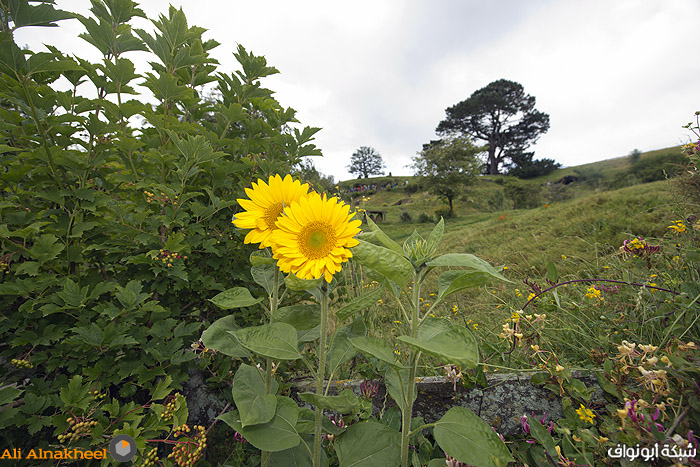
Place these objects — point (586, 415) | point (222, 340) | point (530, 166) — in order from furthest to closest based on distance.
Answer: point (530, 166), point (586, 415), point (222, 340)

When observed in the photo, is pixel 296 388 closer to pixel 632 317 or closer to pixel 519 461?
A: pixel 519 461

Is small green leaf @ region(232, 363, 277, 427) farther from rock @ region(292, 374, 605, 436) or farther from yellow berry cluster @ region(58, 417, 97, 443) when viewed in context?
rock @ region(292, 374, 605, 436)

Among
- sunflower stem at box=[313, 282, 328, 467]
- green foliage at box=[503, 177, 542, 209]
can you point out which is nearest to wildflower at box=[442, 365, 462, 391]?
sunflower stem at box=[313, 282, 328, 467]

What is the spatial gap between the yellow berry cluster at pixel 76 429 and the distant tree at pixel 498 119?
131 feet

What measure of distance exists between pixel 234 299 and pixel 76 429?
2.21ft

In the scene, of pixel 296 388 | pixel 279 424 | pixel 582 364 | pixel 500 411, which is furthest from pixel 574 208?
pixel 279 424

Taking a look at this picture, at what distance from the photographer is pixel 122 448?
925mm

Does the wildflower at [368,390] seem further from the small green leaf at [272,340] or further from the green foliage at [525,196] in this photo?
the green foliage at [525,196]

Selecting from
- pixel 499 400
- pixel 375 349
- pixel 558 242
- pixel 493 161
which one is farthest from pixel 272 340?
pixel 493 161

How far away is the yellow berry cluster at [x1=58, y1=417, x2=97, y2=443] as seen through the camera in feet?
2.93

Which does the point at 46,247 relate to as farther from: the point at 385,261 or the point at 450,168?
the point at 450,168

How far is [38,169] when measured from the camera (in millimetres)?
1171

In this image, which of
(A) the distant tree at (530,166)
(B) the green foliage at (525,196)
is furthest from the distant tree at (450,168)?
(A) the distant tree at (530,166)

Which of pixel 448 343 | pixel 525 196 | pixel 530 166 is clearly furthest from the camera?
pixel 530 166
